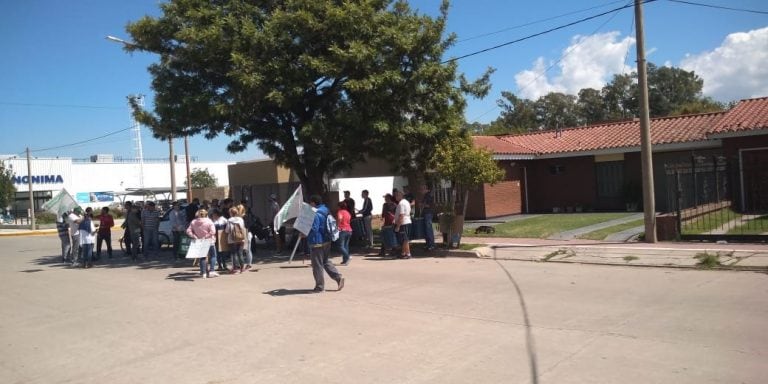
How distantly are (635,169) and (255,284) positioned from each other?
57.0ft

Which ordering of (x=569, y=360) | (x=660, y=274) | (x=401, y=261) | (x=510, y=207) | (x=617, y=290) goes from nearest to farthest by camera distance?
(x=569, y=360), (x=617, y=290), (x=660, y=274), (x=401, y=261), (x=510, y=207)

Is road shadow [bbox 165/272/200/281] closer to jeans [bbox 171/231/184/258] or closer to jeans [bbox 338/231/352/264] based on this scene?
jeans [bbox 171/231/184/258]

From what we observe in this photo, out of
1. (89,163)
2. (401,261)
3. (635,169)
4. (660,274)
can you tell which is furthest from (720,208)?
(89,163)

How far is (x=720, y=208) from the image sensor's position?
17547mm

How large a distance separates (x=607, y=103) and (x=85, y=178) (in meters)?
49.9

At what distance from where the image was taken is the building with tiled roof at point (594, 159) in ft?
70.7

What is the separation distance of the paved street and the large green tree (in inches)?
179

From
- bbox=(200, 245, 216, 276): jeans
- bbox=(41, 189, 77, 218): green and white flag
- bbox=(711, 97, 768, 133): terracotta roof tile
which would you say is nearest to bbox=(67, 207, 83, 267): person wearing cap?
bbox=(41, 189, 77, 218): green and white flag

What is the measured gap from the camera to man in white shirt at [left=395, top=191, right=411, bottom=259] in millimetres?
14195

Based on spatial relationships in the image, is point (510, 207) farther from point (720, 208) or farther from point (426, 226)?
point (426, 226)

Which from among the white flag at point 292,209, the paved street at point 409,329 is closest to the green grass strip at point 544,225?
the paved street at point 409,329

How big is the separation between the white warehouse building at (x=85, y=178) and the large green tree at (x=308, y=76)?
37.1 m

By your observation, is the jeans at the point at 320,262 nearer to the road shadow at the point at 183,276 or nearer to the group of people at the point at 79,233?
the road shadow at the point at 183,276

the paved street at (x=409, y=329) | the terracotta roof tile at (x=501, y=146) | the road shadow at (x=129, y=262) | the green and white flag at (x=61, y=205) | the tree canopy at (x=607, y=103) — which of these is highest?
the tree canopy at (x=607, y=103)
